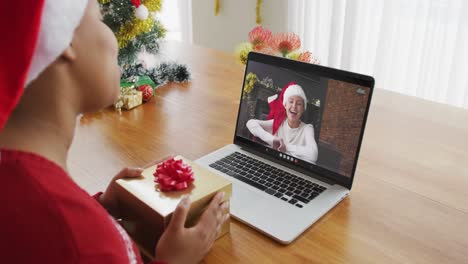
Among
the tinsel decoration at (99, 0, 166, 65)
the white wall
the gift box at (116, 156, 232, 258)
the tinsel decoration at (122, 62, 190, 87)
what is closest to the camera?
the gift box at (116, 156, 232, 258)

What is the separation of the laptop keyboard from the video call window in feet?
0.16

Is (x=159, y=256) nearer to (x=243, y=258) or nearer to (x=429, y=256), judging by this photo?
(x=243, y=258)

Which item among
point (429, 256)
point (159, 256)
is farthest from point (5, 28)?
point (429, 256)

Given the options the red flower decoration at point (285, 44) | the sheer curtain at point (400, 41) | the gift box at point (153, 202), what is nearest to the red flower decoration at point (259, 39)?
the red flower decoration at point (285, 44)

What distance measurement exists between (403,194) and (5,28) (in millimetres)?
807

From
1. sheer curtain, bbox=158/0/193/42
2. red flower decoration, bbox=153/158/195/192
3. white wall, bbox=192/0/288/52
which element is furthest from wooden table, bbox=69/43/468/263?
sheer curtain, bbox=158/0/193/42

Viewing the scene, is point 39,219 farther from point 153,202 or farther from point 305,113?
point 305,113

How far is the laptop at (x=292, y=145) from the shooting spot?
2.99 feet

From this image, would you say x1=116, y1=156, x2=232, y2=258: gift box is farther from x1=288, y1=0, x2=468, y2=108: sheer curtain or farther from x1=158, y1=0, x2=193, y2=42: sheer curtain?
x1=158, y1=0, x2=193, y2=42: sheer curtain

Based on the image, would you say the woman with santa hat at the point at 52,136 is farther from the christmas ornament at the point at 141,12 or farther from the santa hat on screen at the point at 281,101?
the christmas ornament at the point at 141,12

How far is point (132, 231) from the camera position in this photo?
33.4 inches

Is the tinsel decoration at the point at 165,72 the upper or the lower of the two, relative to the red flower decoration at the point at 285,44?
lower

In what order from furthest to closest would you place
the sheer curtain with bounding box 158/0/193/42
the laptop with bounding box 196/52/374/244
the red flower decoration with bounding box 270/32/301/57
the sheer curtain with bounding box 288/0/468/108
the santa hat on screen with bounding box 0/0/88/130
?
the sheer curtain with bounding box 158/0/193/42
the sheer curtain with bounding box 288/0/468/108
the red flower decoration with bounding box 270/32/301/57
the laptop with bounding box 196/52/374/244
the santa hat on screen with bounding box 0/0/88/130

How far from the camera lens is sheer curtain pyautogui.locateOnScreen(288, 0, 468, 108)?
7.07ft
